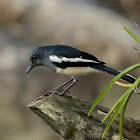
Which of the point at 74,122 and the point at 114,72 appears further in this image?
the point at 114,72

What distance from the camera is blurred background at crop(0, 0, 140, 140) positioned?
4.06 m

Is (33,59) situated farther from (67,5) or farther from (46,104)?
(67,5)

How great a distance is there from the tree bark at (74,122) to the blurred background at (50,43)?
2046 millimetres

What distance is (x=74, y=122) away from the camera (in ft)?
6.51

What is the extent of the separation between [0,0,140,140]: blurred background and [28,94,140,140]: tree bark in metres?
2.05

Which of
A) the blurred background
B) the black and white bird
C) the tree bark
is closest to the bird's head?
the black and white bird

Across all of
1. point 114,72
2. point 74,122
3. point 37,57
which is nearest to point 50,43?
point 37,57

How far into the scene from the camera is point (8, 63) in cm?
429

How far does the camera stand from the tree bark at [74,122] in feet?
6.49

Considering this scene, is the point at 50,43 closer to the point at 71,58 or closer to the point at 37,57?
the point at 37,57

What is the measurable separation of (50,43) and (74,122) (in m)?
2.54

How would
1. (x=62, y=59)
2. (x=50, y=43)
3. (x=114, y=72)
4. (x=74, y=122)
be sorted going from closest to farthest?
(x=74, y=122), (x=114, y=72), (x=62, y=59), (x=50, y=43)

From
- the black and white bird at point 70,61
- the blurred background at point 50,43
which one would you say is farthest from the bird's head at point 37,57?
the blurred background at point 50,43

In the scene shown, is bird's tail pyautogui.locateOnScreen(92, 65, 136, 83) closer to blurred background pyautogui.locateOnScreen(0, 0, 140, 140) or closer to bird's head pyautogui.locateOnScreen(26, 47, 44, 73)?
bird's head pyautogui.locateOnScreen(26, 47, 44, 73)
